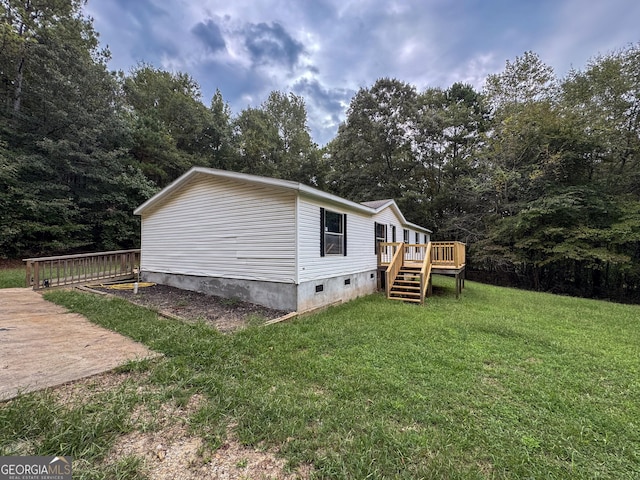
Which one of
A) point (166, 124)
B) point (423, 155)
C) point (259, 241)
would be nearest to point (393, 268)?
A: point (259, 241)

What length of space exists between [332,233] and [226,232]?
300 centimetres

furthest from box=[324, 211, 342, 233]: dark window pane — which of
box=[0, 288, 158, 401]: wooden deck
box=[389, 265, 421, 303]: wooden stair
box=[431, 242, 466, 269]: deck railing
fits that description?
box=[0, 288, 158, 401]: wooden deck

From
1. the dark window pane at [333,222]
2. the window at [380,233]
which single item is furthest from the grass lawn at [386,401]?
the window at [380,233]

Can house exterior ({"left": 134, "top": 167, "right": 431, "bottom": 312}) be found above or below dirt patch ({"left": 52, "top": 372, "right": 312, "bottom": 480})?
above

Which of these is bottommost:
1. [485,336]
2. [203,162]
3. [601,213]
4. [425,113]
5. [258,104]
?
[485,336]

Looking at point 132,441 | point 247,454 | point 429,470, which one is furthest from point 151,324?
point 429,470

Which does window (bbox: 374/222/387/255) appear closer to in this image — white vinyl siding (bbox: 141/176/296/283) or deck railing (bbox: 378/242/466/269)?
deck railing (bbox: 378/242/466/269)

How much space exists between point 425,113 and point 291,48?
33.2ft

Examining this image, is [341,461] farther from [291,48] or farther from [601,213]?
[601,213]

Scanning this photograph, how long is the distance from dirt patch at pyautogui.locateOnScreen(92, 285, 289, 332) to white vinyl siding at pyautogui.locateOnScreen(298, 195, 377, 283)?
1.38 metres

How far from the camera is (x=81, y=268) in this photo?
942 centimetres

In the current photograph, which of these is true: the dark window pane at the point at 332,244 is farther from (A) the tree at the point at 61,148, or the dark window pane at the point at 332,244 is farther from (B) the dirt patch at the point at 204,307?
(A) the tree at the point at 61,148

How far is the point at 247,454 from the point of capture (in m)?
2.07

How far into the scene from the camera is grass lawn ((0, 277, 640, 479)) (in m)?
2.05
